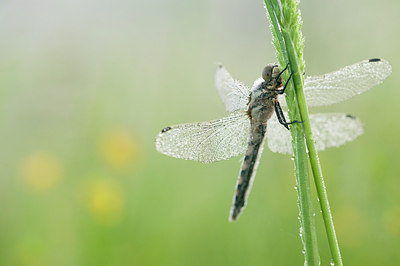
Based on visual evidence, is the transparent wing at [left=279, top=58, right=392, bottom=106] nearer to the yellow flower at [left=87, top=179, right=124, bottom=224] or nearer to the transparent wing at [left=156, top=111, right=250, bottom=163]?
the transparent wing at [left=156, top=111, right=250, bottom=163]

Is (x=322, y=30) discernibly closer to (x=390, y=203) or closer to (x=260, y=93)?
(x=390, y=203)

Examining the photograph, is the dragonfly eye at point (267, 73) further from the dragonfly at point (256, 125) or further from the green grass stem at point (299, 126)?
the green grass stem at point (299, 126)

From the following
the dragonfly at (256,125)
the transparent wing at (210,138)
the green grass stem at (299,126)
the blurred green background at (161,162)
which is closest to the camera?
the green grass stem at (299,126)

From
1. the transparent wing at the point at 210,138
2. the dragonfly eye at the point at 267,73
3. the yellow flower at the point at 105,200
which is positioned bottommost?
the yellow flower at the point at 105,200

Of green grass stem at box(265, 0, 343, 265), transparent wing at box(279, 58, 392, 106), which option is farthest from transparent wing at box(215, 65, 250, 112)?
green grass stem at box(265, 0, 343, 265)

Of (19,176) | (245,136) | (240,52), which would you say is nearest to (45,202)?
(19,176)

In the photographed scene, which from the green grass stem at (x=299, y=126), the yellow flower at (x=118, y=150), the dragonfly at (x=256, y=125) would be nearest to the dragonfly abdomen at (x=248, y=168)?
the dragonfly at (x=256, y=125)

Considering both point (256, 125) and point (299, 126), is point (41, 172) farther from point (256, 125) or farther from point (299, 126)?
point (299, 126)
